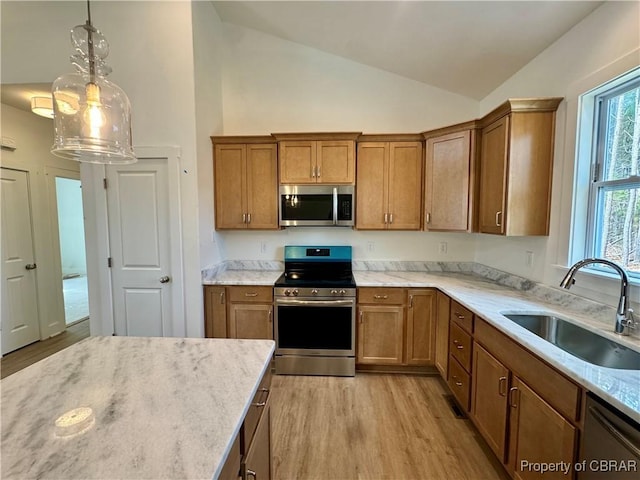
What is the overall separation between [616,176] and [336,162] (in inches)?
81.9

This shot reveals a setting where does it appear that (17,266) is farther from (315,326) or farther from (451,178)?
(451,178)

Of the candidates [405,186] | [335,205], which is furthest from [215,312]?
[405,186]

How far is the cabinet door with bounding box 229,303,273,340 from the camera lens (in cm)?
280

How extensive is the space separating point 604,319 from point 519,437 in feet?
2.81

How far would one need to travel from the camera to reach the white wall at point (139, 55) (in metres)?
2.54

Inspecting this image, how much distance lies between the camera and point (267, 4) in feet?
8.72

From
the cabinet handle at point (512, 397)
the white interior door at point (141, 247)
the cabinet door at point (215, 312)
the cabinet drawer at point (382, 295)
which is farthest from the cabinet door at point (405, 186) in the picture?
the white interior door at point (141, 247)

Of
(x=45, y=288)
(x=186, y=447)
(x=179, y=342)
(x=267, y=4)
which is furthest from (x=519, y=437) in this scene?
(x=45, y=288)

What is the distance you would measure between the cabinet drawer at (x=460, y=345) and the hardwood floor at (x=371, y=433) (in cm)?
48

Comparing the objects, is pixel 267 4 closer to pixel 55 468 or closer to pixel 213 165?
pixel 213 165

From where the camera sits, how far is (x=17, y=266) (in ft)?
10.7

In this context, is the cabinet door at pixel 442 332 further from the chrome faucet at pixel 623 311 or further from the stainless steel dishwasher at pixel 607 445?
the stainless steel dishwasher at pixel 607 445

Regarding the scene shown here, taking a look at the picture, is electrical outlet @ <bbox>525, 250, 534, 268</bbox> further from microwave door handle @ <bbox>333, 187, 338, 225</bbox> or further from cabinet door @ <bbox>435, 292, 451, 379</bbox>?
microwave door handle @ <bbox>333, 187, 338, 225</bbox>

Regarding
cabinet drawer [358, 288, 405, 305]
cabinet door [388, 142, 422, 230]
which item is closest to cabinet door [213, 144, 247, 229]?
cabinet drawer [358, 288, 405, 305]
